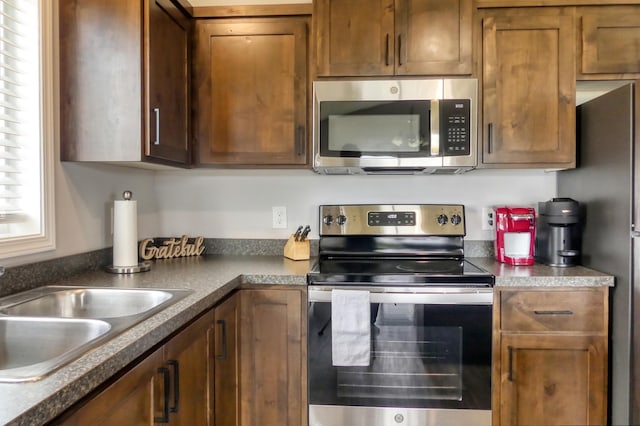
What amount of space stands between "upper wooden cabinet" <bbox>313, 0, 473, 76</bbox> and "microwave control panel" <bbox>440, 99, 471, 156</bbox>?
6.2 inches

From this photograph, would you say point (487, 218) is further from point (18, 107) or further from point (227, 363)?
point (18, 107)

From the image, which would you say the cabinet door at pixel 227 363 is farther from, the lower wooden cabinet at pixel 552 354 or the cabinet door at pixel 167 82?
the lower wooden cabinet at pixel 552 354

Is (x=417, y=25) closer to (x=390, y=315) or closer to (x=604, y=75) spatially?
(x=604, y=75)

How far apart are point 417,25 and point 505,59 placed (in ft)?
1.42

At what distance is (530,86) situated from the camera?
191cm

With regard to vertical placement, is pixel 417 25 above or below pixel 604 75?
above

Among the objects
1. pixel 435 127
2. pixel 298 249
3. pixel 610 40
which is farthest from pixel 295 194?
pixel 610 40

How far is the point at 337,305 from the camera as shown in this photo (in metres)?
1.68

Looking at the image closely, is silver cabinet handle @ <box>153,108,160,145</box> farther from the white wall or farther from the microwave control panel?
the microwave control panel

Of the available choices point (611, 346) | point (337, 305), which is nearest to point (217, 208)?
point (337, 305)

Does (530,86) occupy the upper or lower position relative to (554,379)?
upper

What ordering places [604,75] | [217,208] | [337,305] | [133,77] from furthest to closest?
[217,208]
[604,75]
[337,305]
[133,77]

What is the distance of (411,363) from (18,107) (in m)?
1.74

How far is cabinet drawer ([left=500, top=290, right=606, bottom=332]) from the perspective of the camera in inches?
66.4
